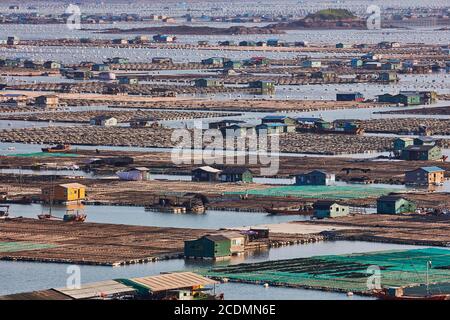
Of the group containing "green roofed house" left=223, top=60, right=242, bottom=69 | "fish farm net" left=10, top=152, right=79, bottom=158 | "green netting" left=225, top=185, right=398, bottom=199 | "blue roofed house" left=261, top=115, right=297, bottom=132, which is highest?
"green roofed house" left=223, top=60, right=242, bottom=69

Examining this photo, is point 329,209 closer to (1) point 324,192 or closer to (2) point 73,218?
(1) point 324,192

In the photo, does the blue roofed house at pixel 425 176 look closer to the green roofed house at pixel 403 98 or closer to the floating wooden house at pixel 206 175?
the floating wooden house at pixel 206 175

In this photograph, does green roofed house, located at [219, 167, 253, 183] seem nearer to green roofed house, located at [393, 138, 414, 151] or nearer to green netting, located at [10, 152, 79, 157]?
green netting, located at [10, 152, 79, 157]

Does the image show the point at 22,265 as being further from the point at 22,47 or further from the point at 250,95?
the point at 22,47

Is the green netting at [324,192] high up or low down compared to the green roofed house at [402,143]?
down

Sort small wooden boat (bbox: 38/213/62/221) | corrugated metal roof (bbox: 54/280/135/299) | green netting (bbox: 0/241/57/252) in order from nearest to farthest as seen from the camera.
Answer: corrugated metal roof (bbox: 54/280/135/299) → green netting (bbox: 0/241/57/252) → small wooden boat (bbox: 38/213/62/221)

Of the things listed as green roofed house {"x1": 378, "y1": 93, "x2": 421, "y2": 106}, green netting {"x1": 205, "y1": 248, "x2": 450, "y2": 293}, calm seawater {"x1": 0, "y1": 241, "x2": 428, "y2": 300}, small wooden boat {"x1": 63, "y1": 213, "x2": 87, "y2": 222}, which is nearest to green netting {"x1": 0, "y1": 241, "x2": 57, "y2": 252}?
calm seawater {"x1": 0, "y1": 241, "x2": 428, "y2": 300}

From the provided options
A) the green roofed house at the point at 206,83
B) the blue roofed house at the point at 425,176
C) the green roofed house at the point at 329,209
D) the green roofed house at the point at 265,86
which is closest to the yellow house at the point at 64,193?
the green roofed house at the point at 329,209
